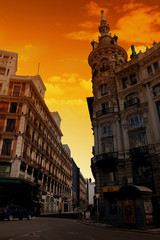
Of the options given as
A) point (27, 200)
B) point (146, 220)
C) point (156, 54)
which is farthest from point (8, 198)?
point (156, 54)

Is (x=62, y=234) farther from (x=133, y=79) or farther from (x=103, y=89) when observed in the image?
(x=103, y=89)

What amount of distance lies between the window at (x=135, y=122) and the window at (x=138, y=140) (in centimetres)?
134

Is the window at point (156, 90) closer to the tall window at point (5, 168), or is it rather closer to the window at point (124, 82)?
the window at point (124, 82)

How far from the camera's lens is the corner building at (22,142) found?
28125 millimetres

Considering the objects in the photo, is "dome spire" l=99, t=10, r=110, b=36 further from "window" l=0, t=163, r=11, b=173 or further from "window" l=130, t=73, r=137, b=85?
"window" l=0, t=163, r=11, b=173

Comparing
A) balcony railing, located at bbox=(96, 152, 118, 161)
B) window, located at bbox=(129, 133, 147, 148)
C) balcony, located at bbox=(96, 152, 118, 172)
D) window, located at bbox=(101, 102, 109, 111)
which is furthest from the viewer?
window, located at bbox=(101, 102, 109, 111)

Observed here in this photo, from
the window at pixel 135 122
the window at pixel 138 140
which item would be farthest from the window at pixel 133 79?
the window at pixel 138 140

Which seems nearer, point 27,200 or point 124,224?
point 124,224

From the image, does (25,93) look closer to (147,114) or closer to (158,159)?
(147,114)

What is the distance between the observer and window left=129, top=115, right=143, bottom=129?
79.5ft

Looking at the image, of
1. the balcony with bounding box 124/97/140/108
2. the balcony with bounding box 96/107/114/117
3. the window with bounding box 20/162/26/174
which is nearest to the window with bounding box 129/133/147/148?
the balcony with bounding box 124/97/140/108

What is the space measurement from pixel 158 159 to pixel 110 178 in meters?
6.88

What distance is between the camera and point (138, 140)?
23562 millimetres

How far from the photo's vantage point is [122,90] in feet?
92.5
